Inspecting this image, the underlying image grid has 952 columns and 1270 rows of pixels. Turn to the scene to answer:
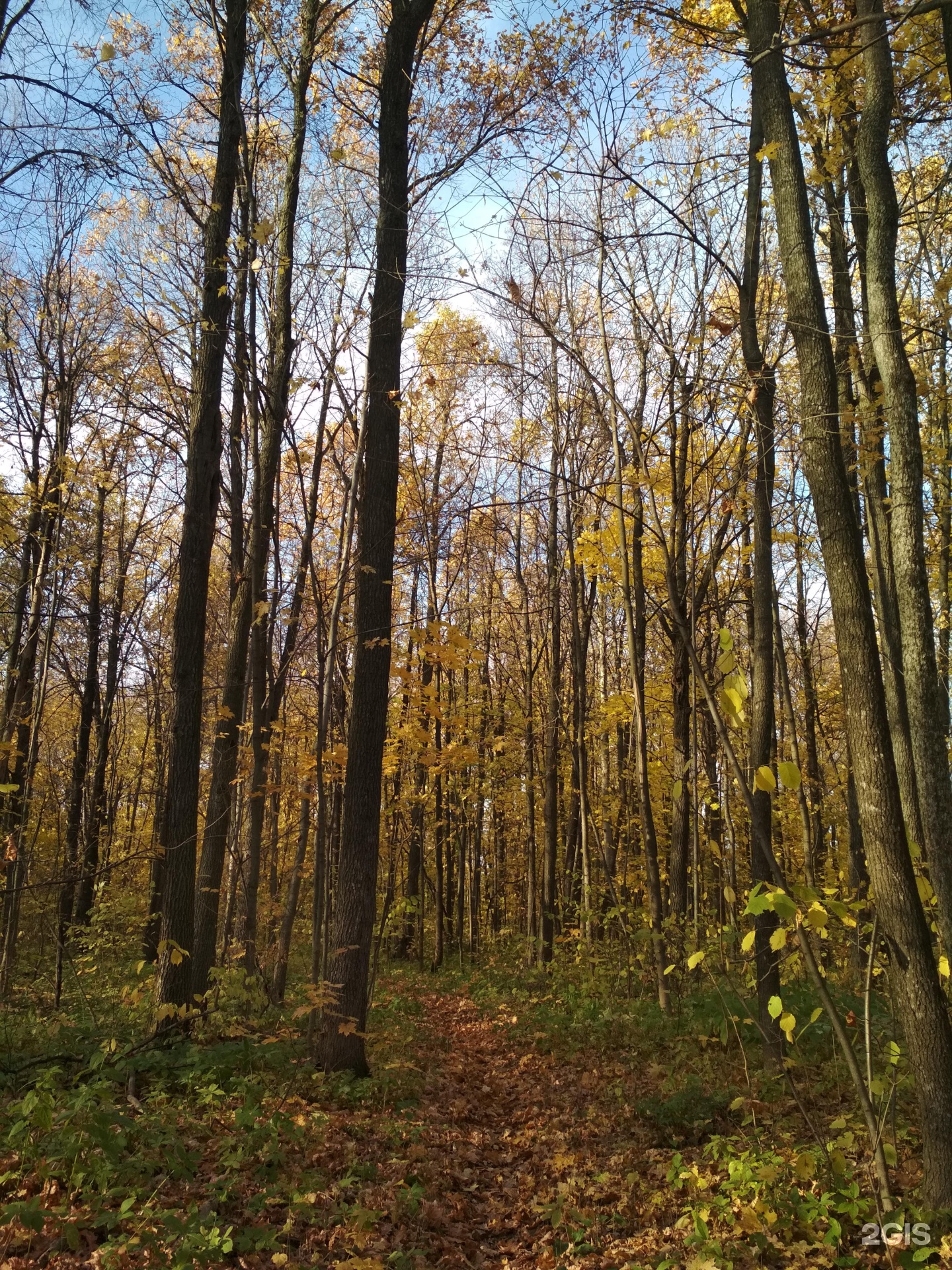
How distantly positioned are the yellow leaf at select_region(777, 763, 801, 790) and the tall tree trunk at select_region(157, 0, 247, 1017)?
4.94 metres

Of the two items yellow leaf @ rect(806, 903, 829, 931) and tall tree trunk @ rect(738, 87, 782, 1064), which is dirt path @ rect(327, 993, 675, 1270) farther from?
yellow leaf @ rect(806, 903, 829, 931)

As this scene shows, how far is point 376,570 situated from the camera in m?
6.62

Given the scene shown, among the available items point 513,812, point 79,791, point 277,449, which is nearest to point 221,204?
point 277,449

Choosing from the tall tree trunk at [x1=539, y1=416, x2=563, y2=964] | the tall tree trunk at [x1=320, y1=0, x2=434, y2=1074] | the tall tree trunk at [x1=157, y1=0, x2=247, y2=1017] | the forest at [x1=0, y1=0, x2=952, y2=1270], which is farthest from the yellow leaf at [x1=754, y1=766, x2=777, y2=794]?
the tall tree trunk at [x1=539, y1=416, x2=563, y2=964]

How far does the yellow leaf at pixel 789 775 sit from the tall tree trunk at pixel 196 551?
4.94 meters

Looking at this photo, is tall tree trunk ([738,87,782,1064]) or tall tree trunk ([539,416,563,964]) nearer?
tall tree trunk ([738,87,782,1064])

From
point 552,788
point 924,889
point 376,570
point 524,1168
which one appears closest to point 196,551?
point 376,570

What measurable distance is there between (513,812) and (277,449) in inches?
574

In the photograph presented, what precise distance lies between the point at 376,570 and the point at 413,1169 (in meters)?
4.44

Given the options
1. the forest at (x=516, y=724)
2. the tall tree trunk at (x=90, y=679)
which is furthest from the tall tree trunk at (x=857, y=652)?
the tall tree trunk at (x=90, y=679)

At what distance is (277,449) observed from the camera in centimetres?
840

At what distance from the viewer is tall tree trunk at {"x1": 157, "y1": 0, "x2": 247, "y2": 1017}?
6293 mm

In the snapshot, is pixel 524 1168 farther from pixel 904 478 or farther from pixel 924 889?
pixel 904 478

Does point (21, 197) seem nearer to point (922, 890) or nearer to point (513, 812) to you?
point (922, 890)
